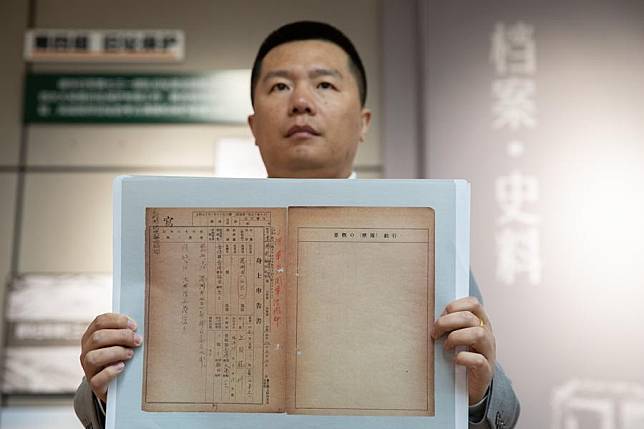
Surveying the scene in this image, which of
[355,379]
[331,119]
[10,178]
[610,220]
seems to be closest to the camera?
[355,379]

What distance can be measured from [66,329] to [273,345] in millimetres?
1227

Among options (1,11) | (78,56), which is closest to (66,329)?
(78,56)

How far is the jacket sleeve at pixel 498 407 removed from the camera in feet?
2.67

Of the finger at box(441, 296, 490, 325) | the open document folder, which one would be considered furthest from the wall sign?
the finger at box(441, 296, 490, 325)

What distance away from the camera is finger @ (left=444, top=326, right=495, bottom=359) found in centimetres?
75

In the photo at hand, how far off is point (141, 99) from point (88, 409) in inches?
49.6

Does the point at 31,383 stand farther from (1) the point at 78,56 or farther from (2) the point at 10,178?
(1) the point at 78,56

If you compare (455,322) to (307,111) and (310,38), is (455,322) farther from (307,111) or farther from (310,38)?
(310,38)

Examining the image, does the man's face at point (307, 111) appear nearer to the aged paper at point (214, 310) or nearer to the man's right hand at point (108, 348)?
the aged paper at point (214, 310)

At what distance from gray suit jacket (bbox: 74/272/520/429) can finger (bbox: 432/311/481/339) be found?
12cm

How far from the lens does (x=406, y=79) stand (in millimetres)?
1917

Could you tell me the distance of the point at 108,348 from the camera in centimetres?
75

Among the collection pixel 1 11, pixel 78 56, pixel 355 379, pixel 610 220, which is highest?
pixel 1 11

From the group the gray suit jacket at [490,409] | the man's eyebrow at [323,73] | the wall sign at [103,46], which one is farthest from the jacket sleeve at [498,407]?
the wall sign at [103,46]
